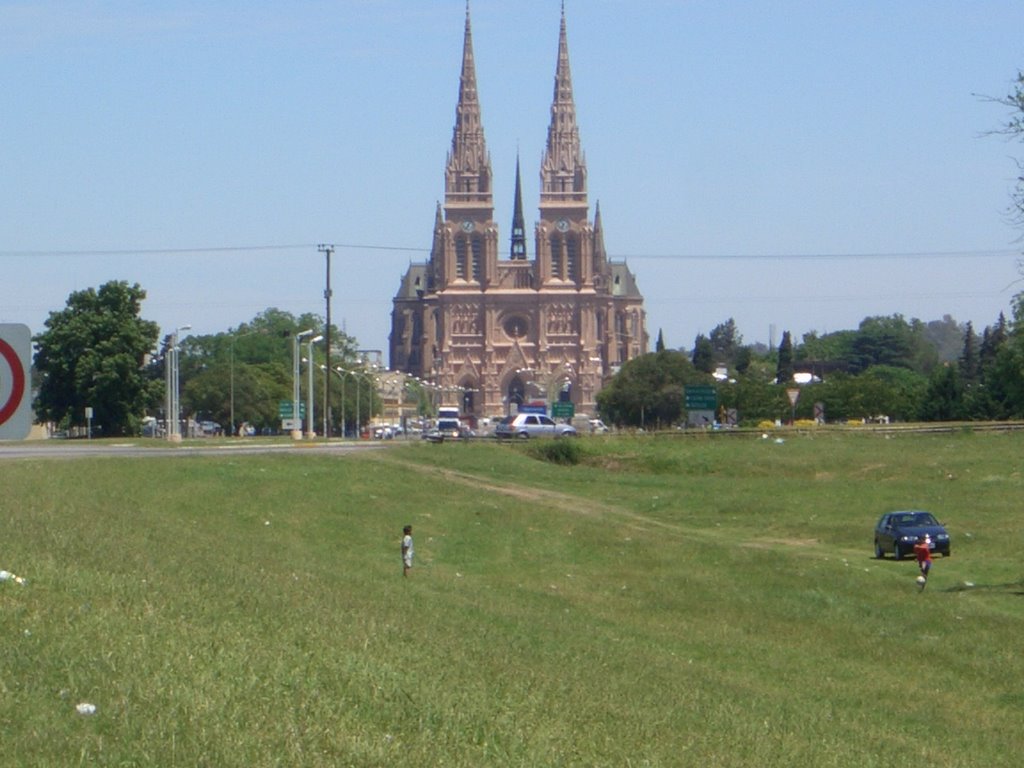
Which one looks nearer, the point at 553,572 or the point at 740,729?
the point at 740,729

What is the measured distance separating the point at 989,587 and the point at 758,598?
4.95m

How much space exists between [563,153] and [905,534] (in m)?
165

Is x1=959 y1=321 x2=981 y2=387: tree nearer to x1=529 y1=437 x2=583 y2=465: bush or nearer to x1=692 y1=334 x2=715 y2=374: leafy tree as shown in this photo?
x1=692 y1=334 x2=715 y2=374: leafy tree

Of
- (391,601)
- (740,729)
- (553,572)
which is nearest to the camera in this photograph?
(740,729)

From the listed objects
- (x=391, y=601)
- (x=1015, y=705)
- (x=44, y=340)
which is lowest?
(x=1015, y=705)

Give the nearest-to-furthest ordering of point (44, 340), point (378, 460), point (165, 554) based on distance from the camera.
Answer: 1. point (165, 554)
2. point (378, 460)
3. point (44, 340)

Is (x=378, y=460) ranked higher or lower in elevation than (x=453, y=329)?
lower

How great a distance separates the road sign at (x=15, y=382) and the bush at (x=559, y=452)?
5533 cm

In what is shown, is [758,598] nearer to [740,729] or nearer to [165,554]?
[165,554]

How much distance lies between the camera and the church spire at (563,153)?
194350 mm

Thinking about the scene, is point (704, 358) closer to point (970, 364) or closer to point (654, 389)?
point (970, 364)

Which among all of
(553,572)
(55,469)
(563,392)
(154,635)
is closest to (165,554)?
(154,635)

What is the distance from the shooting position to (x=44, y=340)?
7750cm

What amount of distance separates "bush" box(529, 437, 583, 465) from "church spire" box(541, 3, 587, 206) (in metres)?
130
